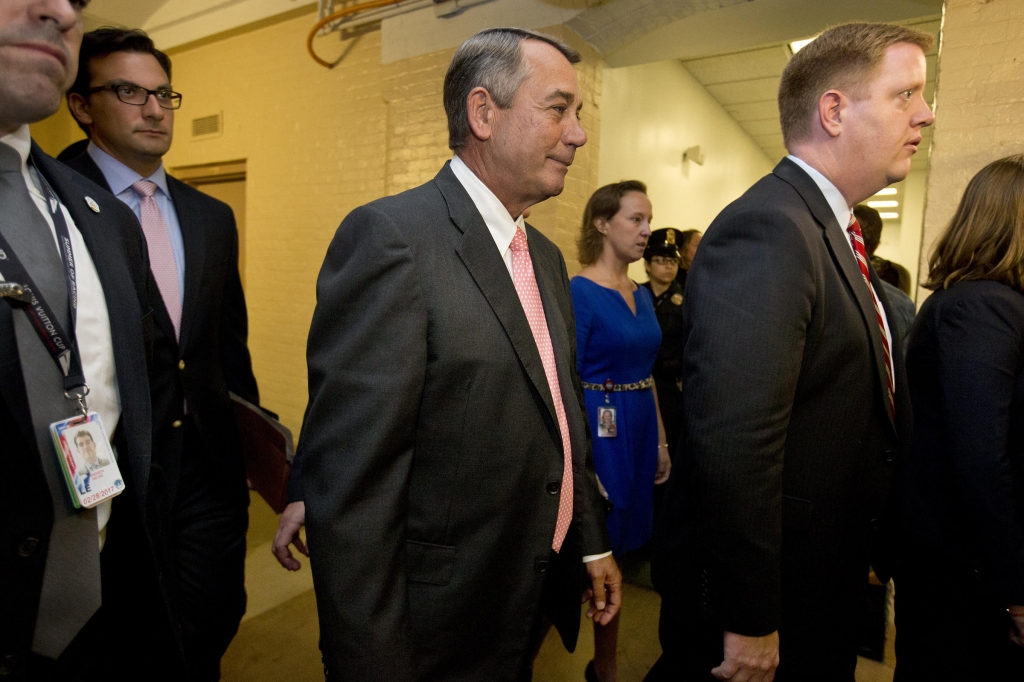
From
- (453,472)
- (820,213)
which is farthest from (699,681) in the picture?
(820,213)

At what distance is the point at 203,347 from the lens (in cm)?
175

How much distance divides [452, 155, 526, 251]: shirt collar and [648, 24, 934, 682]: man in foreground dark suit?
0.42 metres

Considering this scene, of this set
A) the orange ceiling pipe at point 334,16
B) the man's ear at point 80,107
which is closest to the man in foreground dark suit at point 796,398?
the man's ear at point 80,107

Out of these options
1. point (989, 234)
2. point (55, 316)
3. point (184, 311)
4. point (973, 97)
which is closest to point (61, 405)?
point (55, 316)

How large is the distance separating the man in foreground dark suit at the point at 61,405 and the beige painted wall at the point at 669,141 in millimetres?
3371

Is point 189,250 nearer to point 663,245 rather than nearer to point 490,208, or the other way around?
point 490,208

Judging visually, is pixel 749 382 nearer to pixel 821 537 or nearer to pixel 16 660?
pixel 821 537

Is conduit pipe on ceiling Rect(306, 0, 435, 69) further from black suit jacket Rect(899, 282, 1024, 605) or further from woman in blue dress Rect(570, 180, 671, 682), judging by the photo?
black suit jacket Rect(899, 282, 1024, 605)

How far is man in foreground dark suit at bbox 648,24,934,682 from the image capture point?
108 centimetres

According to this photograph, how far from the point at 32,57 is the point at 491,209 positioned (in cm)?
80

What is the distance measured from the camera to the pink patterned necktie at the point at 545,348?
1265 millimetres

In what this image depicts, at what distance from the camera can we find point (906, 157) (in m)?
1.31

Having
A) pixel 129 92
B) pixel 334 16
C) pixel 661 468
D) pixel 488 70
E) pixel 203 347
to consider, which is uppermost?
pixel 334 16

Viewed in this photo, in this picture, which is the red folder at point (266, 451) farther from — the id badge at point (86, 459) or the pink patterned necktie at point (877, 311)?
the pink patterned necktie at point (877, 311)
